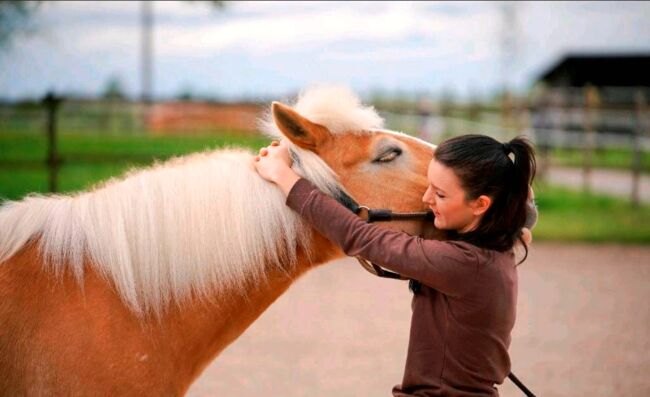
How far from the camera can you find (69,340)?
2355 mm

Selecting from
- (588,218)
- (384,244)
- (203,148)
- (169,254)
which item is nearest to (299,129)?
(384,244)

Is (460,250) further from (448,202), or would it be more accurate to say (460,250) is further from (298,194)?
(298,194)

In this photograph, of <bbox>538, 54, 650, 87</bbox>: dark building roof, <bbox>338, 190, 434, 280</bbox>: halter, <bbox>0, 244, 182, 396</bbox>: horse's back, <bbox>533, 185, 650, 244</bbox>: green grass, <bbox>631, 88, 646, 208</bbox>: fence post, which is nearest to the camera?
<bbox>0, 244, 182, 396</bbox>: horse's back

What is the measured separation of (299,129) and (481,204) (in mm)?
709

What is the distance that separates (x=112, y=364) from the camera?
2367 millimetres

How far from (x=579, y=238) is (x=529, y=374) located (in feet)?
21.2

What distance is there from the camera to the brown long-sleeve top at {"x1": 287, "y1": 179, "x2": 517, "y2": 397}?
2418 millimetres

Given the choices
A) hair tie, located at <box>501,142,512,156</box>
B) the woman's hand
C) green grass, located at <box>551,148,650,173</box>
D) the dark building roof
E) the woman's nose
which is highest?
hair tie, located at <box>501,142,512,156</box>

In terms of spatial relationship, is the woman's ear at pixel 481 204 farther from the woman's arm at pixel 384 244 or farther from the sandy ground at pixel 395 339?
the sandy ground at pixel 395 339

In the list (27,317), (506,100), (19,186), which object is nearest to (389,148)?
(27,317)

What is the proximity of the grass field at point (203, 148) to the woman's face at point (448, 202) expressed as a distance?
7954 millimetres

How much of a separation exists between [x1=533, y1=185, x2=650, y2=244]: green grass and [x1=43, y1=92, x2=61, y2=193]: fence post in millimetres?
A: 7968

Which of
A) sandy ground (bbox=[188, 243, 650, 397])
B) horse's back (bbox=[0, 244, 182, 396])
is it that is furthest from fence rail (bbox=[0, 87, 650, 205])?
horse's back (bbox=[0, 244, 182, 396])

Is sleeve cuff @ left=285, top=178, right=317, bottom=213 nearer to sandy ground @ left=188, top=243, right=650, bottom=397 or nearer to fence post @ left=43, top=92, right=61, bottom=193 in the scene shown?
sandy ground @ left=188, top=243, right=650, bottom=397
